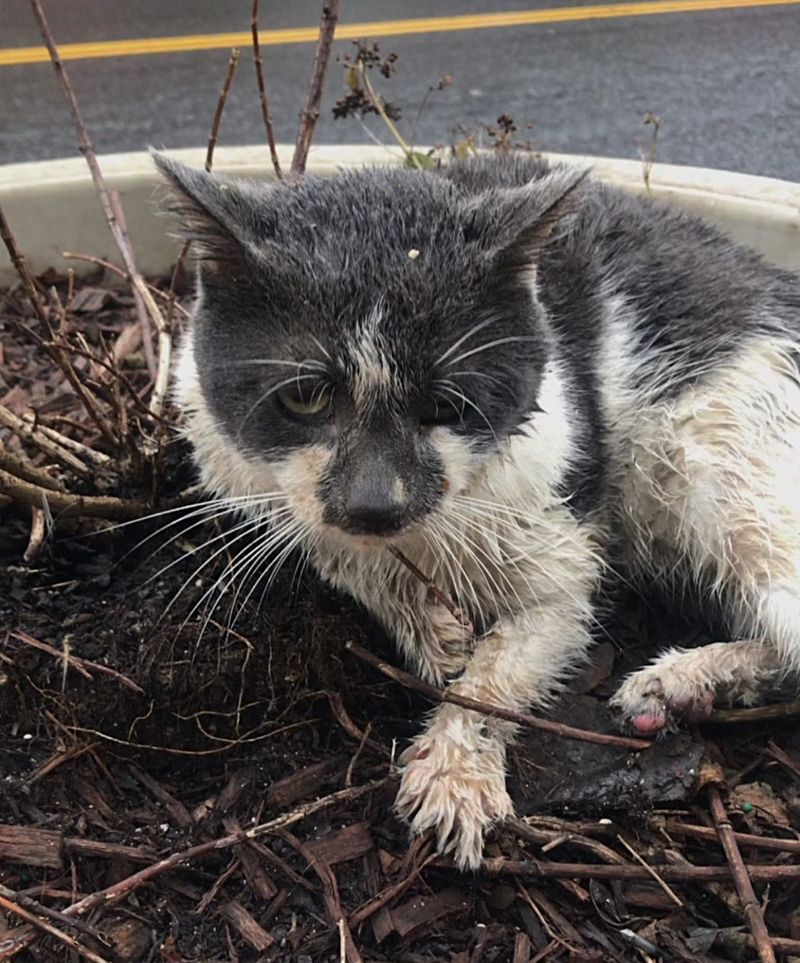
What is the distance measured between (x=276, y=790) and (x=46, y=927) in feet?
1.95

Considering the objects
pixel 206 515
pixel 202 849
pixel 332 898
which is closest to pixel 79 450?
pixel 206 515

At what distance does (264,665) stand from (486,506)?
27.5 inches

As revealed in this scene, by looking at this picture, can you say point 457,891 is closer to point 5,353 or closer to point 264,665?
point 264,665

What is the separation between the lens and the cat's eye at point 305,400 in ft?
6.48

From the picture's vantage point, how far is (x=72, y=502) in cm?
239

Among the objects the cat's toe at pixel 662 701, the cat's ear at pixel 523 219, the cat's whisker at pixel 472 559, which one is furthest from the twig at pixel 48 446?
the cat's toe at pixel 662 701

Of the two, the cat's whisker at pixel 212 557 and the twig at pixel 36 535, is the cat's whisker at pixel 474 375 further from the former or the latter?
the twig at pixel 36 535

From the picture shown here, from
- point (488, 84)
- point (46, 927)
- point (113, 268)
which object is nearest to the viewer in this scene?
point (46, 927)

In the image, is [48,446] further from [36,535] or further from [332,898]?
[332,898]

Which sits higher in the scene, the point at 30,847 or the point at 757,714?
the point at 30,847

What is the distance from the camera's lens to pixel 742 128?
→ 18.7 ft

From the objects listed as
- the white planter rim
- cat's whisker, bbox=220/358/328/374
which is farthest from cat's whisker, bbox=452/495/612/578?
the white planter rim

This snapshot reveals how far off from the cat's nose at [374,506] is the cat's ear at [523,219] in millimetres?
565

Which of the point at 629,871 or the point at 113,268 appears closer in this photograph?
the point at 629,871
